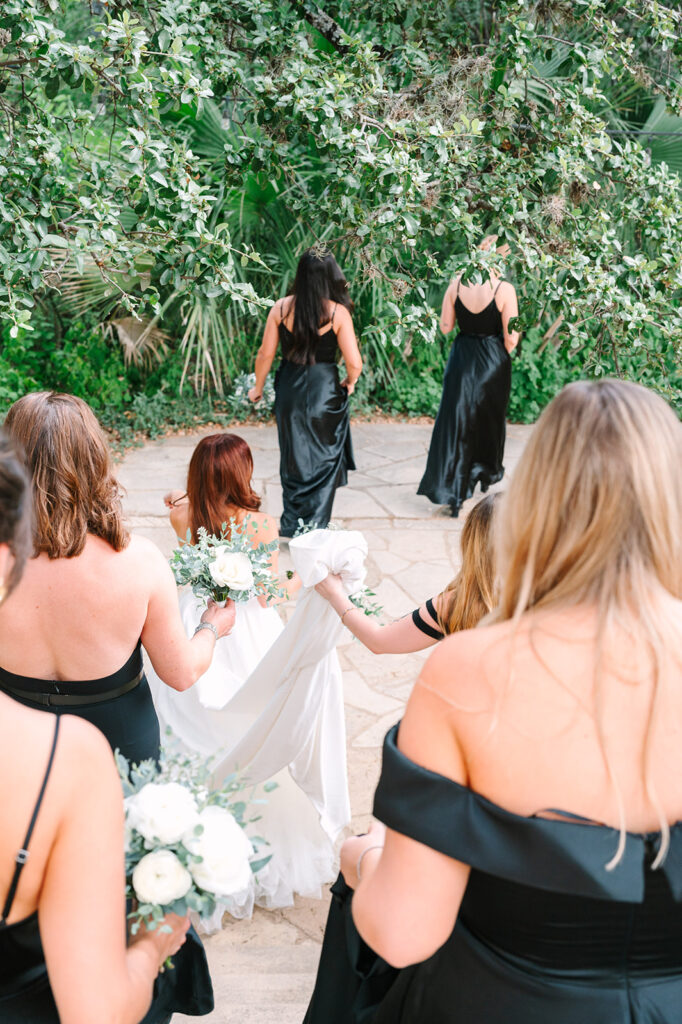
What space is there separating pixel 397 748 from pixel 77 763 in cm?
48

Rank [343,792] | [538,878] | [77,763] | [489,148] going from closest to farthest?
1. [77,763]
2. [538,878]
3. [343,792]
4. [489,148]

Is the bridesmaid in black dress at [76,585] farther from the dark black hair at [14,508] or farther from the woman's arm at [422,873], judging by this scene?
the woman's arm at [422,873]

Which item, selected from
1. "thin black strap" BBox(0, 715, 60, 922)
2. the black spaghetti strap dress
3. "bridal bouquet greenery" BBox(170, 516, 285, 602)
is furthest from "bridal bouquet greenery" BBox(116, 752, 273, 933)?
"bridal bouquet greenery" BBox(170, 516, 285, 602)

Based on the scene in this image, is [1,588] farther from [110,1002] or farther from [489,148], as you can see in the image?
[489,148]

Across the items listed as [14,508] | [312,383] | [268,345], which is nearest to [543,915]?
[14,508]

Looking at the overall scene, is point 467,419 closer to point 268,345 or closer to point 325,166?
point 268,345

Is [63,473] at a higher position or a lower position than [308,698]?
higher

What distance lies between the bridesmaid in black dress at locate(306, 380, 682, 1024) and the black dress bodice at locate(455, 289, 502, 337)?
507cm

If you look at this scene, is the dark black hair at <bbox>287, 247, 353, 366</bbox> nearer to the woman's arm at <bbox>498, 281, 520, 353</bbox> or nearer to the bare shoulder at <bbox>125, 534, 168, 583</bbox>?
the woman's arm at <bbox>498, 281, 520, 353</bbox>

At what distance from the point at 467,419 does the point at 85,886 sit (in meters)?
5.73

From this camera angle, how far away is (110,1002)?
4.27 ft

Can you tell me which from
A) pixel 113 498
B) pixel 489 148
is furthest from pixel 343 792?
pixel 489 148

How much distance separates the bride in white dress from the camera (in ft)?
10.6

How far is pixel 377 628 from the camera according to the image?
2.72 metres
